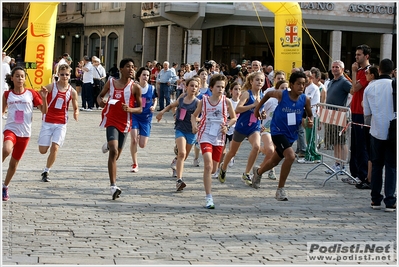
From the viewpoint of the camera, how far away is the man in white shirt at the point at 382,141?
10.4 meters

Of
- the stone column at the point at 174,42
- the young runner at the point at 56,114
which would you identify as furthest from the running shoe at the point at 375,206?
the stone column at the point at 174,42

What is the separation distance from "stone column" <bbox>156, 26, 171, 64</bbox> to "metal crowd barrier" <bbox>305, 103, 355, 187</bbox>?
3334 centimetres

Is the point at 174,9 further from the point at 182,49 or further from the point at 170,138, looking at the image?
the point at 170,138

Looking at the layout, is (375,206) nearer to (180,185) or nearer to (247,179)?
(247,179)

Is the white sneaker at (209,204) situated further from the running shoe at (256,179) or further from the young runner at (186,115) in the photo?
the running shoe at (256,179)

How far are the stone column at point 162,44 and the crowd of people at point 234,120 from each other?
3300 cm

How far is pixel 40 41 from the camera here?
19.8 meters

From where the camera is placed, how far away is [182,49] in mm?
46125

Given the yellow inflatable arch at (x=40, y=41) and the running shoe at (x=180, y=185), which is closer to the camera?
the running shoe at (x=180, y=185)

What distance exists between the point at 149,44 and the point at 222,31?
18.3 ft

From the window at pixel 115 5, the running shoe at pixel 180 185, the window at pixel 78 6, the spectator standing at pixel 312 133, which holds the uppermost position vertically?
the window at pixel 78 6

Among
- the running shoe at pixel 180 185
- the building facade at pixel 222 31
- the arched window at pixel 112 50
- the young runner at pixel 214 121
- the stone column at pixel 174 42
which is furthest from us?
the arched window at pixel 112 50

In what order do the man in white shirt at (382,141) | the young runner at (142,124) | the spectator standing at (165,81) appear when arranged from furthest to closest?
the spectator standing at (165,81) < the young runner at (142,124) < the man in white shirt at (382,141)

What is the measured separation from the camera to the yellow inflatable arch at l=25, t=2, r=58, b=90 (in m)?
19.6
